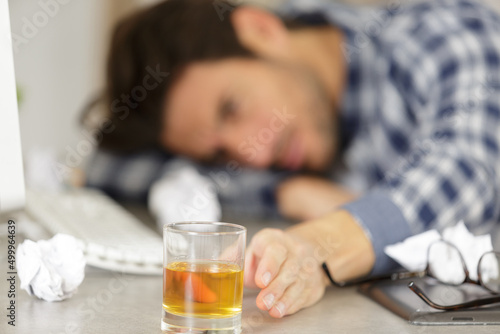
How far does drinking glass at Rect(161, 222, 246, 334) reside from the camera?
0.55 meters

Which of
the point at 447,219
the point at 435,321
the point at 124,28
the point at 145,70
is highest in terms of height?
the point at 124,28

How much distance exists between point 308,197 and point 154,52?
23.2 inches

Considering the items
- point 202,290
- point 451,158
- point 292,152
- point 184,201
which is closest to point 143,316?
point 202,290

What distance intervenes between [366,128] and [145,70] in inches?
25.9

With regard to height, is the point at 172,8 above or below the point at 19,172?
above

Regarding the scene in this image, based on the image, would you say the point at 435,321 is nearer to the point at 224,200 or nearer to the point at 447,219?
the point at 447,219

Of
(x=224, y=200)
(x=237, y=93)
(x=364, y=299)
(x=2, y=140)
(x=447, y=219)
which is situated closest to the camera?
(x=2, y=140)

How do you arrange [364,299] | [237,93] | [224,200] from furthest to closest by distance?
[224,200]
[237,93]
[364,299]

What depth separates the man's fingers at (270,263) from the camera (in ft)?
2.13

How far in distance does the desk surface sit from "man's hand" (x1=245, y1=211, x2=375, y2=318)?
20 millimetres

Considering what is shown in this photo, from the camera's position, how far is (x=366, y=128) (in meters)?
1.71

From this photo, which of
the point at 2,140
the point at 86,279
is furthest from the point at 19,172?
the point at 86,279

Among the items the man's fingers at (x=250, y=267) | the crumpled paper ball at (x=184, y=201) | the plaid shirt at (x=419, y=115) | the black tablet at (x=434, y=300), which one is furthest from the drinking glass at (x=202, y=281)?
the crumpled paper ball at (x=184, y=201)

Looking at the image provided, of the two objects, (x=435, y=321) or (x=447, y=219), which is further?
(x=447, y=219)
